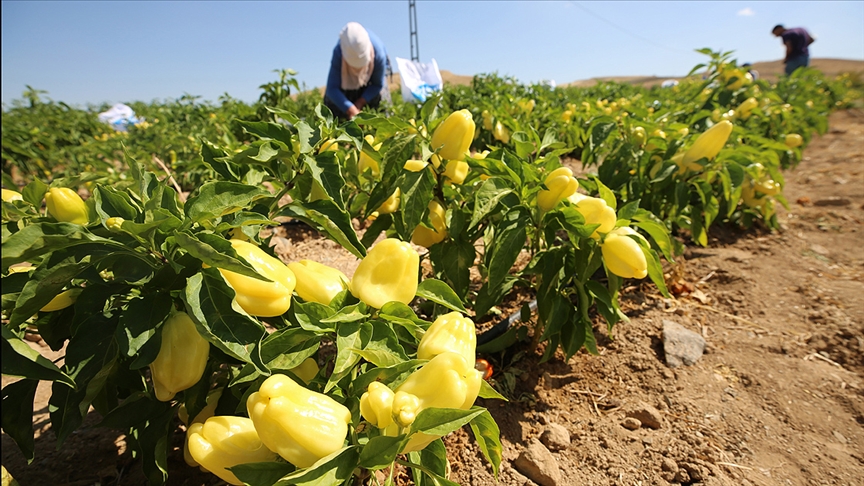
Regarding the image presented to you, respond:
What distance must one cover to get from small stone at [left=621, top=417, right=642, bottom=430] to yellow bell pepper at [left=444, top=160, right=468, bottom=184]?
1.27 m

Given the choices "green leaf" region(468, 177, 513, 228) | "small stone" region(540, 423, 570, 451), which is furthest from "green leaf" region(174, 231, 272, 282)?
"small stone" region(540, 423, 570, 451)

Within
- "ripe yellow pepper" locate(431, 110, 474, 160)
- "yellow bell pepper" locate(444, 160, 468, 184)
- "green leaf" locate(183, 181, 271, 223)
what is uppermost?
"ripe yellow pepper" locate(431, 110, 474, 160)

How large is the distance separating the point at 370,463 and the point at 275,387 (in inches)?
10.0

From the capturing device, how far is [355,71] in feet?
20.7

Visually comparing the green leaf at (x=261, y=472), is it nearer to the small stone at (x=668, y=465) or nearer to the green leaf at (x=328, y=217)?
the green leaf at (x=328, y=217)

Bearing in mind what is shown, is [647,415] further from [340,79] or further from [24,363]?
[340,79]

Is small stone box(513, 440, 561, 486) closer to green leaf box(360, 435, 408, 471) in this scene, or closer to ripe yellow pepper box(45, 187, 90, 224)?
green leaf box(360, 435, 408, 471)

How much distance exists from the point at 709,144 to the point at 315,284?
2.36 metres

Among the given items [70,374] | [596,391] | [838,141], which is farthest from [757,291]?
[838,141]

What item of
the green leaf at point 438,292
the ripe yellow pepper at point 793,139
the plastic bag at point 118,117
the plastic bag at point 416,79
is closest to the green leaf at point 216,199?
the green leaf at point 438,292

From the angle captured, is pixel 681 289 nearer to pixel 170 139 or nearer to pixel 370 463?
pixel 370 463

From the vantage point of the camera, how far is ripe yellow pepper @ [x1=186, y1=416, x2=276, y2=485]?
112 cm

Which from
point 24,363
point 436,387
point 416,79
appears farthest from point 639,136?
point 416,79

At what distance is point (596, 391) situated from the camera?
7.68 ft
